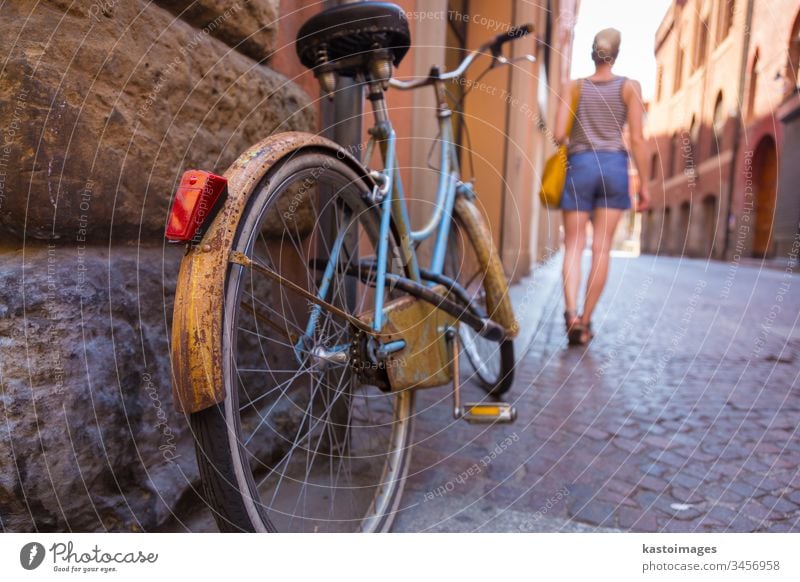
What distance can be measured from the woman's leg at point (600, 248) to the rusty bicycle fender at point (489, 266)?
4.71 ft

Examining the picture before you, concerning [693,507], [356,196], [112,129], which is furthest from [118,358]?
[693,507]

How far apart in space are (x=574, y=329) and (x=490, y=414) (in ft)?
6.03

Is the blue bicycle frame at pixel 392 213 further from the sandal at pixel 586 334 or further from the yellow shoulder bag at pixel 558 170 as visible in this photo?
the sandal at pixel 586 334

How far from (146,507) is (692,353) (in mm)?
2961

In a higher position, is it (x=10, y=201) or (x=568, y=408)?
(x=10, y=201)

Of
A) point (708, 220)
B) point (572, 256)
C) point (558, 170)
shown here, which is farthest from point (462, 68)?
point (708, 220)

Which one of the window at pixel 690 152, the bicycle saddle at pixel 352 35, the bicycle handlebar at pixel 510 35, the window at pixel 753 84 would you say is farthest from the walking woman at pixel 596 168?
the bicycle saddle at pixel 352 35

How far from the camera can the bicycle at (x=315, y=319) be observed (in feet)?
2.73

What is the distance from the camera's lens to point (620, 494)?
1.50 m

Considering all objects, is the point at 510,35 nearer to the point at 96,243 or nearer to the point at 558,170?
the point at 558,170

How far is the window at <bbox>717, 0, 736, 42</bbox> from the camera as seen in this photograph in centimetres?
174

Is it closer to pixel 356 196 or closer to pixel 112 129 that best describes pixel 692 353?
pixel 356 196

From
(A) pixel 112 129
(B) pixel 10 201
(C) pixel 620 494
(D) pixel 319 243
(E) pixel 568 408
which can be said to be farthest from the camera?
(E) pixel 568 408
